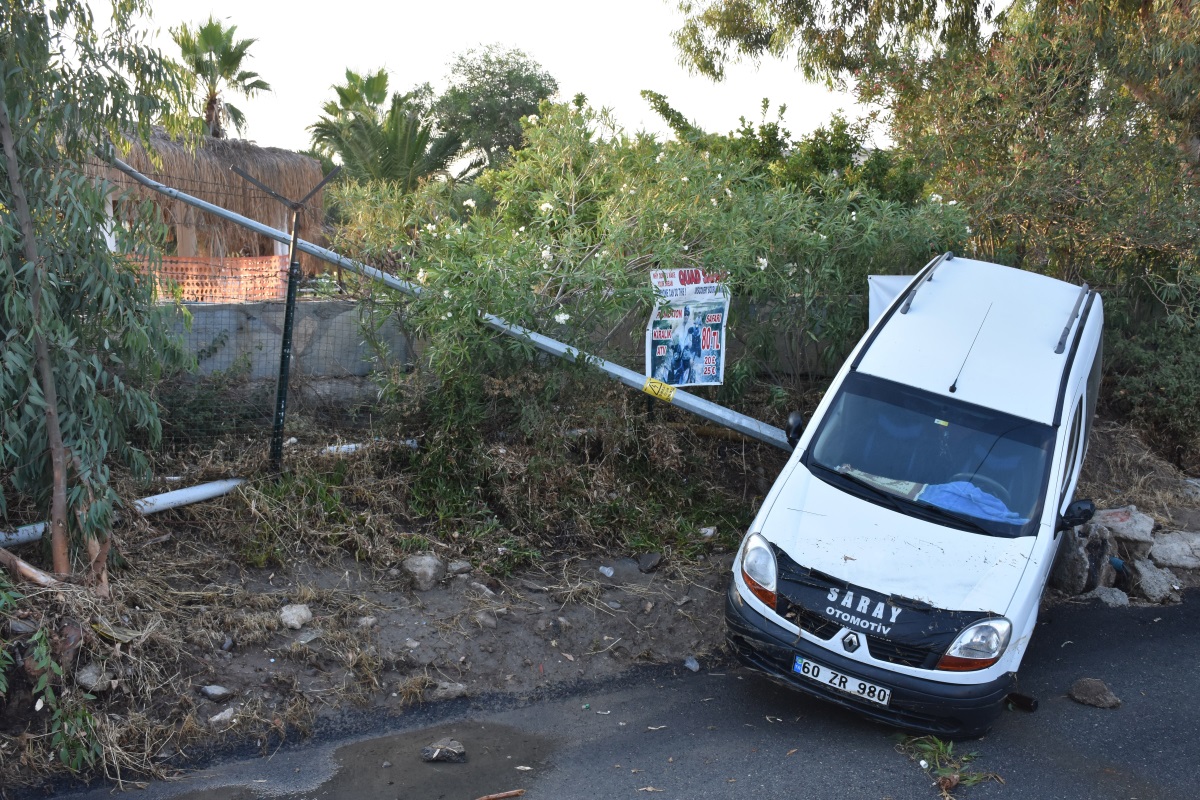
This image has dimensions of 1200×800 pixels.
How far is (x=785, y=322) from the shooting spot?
872 centimetres

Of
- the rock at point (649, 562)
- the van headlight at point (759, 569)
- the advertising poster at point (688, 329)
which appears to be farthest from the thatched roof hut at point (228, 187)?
the van headlight at point (759, 569)

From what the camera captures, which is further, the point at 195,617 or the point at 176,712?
the point at 195,617

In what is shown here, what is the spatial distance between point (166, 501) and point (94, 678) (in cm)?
156

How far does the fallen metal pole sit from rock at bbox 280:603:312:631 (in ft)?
8.02

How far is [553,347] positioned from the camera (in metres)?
7.16

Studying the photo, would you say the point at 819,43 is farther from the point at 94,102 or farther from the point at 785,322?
the point at 94,102

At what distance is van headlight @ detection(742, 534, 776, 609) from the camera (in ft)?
17.5

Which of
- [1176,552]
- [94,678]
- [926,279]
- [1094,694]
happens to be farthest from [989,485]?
[94,678]

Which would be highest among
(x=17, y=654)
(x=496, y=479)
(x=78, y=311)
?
(x=78, y=311)

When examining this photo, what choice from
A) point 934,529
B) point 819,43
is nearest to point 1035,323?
point 934,529

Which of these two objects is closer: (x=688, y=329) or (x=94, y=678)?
(x=94, y=678)

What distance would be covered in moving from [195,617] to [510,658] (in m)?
1.89

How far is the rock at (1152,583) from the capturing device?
7.69 meters

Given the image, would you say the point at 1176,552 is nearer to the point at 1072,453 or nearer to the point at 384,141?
the point at 1072,453
